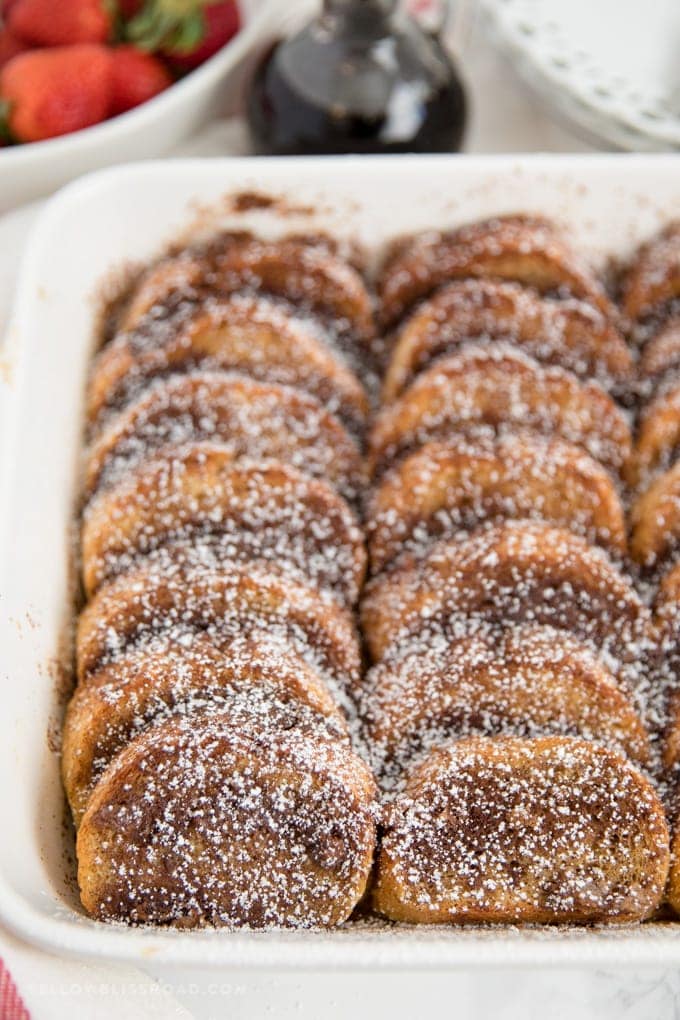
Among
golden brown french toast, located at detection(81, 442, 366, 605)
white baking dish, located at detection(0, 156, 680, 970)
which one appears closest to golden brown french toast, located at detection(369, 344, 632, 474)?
golden brown french toast, located at detection(81, 442, 366, 605)

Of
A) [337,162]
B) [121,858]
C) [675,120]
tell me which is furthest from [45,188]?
[121,858]

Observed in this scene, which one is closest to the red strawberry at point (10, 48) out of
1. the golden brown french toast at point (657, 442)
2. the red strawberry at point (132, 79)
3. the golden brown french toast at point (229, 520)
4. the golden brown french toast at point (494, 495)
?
the red strawberry at point (132, 79)

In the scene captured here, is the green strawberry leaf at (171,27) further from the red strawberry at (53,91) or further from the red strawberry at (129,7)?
the red strawberry at (53,91)

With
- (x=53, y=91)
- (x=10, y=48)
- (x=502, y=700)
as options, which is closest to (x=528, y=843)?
(x=502, y=700)

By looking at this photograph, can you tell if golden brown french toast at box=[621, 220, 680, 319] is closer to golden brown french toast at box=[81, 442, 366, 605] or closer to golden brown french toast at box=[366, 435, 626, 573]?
golden brown french toast at box=[366, 435, 626, 573]

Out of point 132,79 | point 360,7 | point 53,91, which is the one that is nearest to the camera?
point 360,7

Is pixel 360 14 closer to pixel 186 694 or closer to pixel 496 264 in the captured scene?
pixel 496 264

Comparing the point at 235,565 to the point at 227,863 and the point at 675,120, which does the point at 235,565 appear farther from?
the point at 675,120
